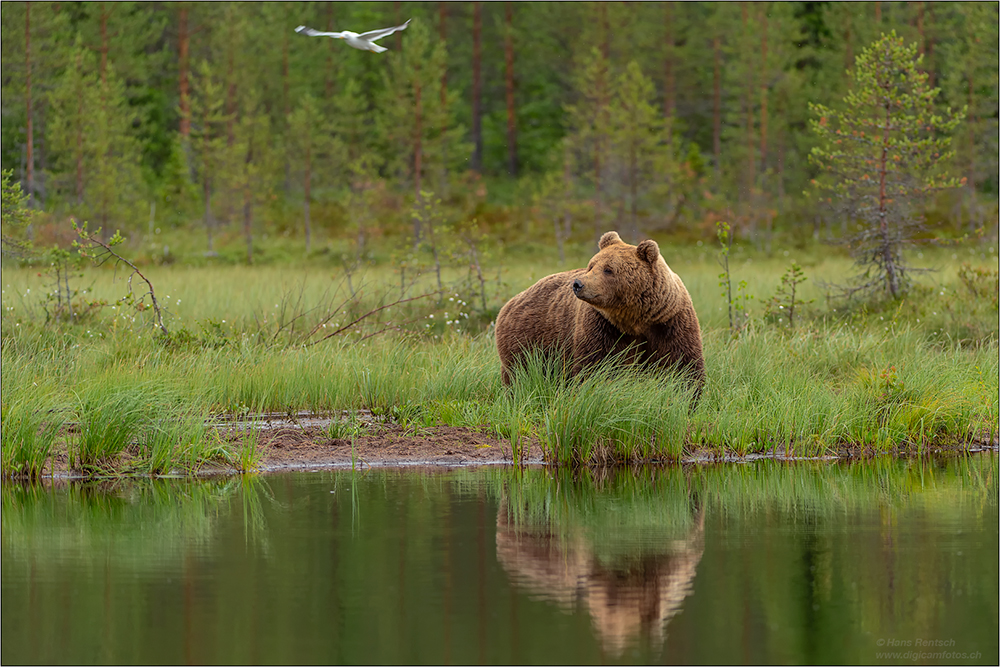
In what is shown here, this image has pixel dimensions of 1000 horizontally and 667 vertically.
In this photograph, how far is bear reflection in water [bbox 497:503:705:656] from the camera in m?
5.55

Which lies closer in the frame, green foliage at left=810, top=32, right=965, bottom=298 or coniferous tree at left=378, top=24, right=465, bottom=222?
green foliage at left=810, top=32, right=965, bottom=298

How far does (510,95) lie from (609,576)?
5645 cm

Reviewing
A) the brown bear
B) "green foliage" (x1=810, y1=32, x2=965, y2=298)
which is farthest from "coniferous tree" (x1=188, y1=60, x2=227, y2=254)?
the brown bear

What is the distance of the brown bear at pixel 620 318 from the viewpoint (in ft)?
33.8

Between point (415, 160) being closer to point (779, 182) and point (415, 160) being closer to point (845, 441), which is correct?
point (779, 182)

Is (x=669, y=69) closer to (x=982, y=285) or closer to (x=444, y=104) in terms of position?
(x=444, y=104)

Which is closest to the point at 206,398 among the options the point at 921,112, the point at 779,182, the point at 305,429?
the point at 305,429

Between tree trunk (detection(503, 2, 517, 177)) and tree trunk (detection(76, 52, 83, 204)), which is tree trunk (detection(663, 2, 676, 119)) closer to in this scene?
tree trunk (detection(503, 2, 517, 177))

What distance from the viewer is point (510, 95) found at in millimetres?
61312

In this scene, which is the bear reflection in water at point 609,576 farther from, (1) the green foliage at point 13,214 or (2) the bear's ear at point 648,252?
A: (1) the green foliage at point 13,214

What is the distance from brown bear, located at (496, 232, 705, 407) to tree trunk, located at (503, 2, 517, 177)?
49.8 m

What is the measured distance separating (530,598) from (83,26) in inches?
2026

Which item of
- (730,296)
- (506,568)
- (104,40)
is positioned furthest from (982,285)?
(104,40)

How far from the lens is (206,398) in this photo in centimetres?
1126
